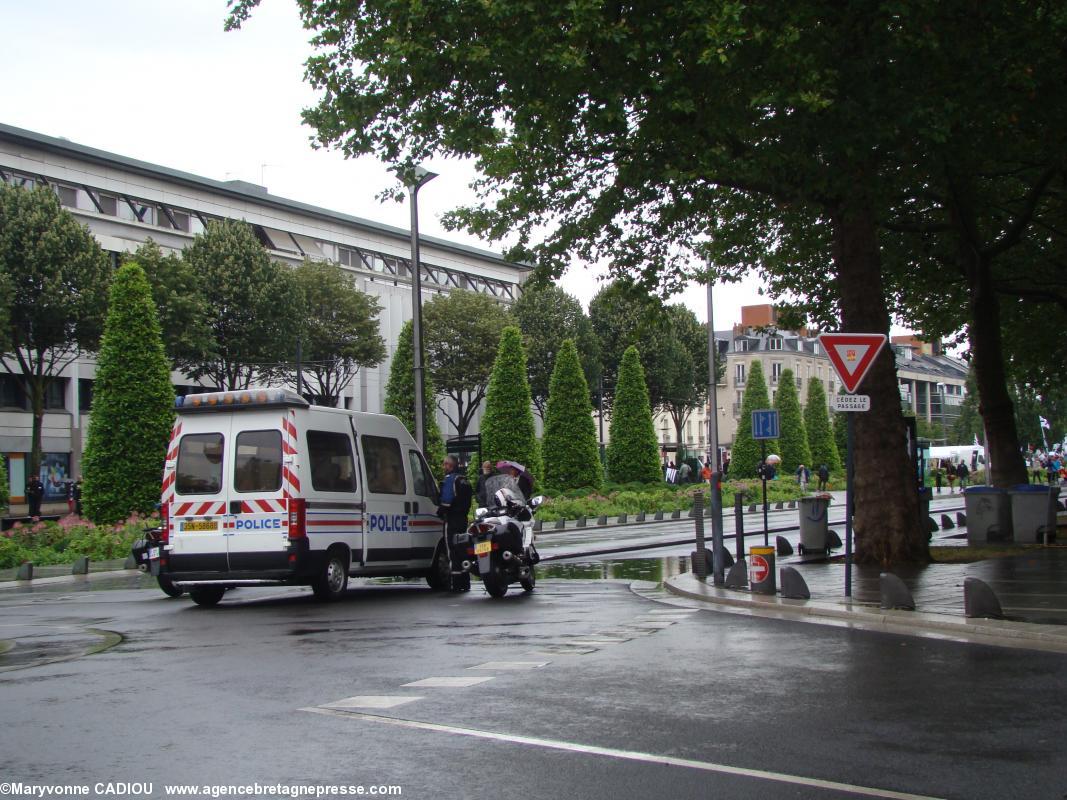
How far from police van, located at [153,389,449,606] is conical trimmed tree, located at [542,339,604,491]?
1343 inches

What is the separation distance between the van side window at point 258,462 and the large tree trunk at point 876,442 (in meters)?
8.67

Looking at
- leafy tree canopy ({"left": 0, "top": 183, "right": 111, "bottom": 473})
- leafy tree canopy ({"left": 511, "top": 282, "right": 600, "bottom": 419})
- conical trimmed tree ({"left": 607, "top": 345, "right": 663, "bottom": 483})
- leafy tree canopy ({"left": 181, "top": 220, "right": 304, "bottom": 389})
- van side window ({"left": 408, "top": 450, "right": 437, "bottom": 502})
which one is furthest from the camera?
leafy tree canopy ({"left": 511, "top": 282, "right": 600, "bottom": 419})

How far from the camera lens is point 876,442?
17516 mm

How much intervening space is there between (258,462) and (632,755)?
9.37 meters

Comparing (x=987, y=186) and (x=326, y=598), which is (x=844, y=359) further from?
(x=987, y=186)

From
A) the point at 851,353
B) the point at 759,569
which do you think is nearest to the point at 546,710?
the point at 851,353

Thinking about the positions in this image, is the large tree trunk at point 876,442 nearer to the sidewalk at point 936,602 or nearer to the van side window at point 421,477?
the sidewalk at point 936,602

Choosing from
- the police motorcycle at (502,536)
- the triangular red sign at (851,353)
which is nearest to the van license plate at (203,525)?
the police motorcycle at (502,536)

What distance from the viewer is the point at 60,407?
5841 centimetres

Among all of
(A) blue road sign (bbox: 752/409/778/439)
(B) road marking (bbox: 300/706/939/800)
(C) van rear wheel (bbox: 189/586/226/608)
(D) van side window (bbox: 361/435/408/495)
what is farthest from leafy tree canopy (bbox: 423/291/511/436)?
(B) road marking (bbox: 300/706/939/800)

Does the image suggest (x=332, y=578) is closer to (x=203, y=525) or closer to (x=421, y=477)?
(x=203, y=525)

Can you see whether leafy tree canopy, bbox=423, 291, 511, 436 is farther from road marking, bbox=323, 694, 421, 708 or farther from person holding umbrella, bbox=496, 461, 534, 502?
road marking, bbox=323, 694, 421, 708

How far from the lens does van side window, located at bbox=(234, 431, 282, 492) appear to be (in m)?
14.2

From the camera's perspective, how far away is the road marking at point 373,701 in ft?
23.8
